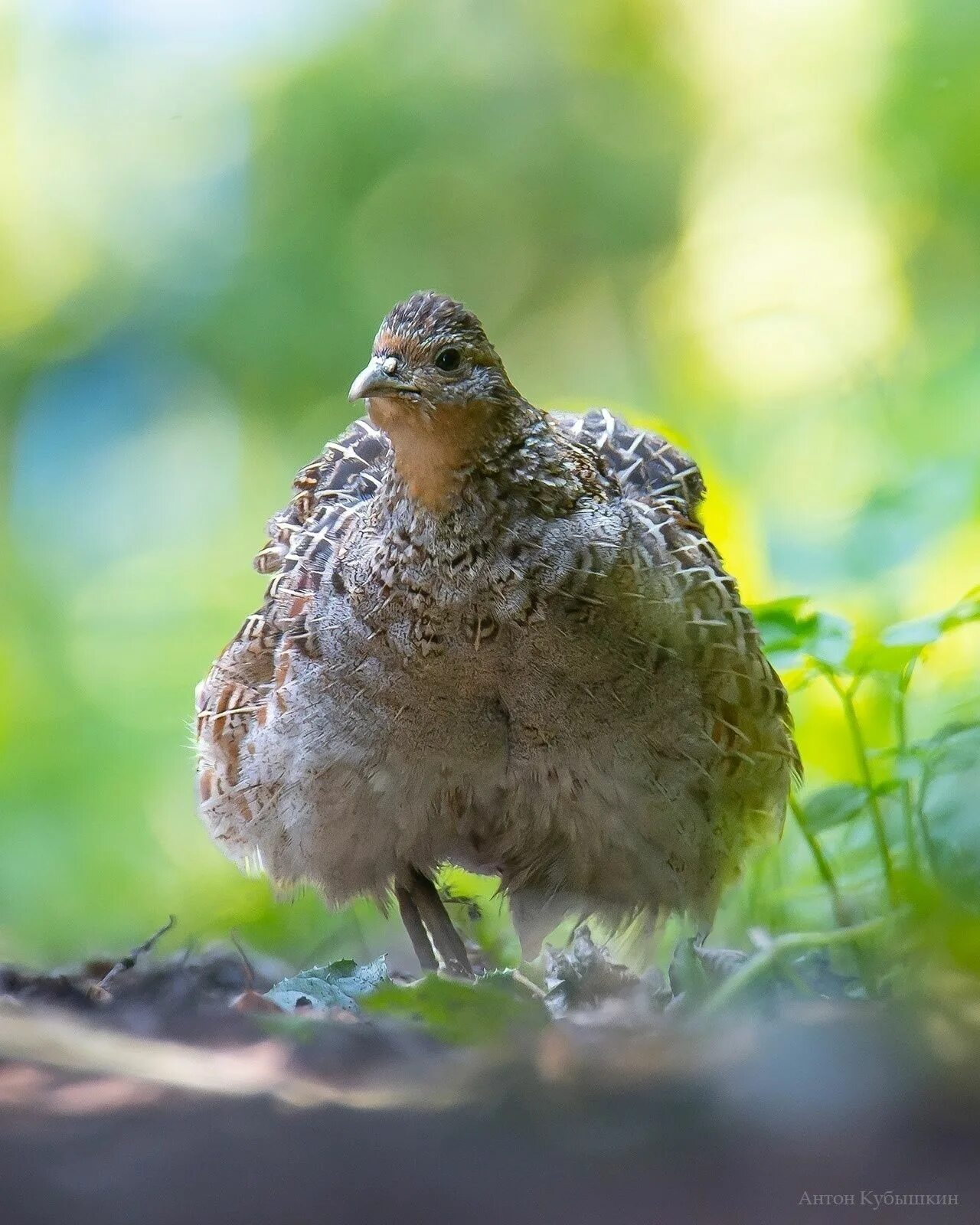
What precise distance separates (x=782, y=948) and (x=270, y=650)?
1213 millimetres

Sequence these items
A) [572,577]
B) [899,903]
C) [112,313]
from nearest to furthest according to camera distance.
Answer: [899,903] → [572,577] → [112,313]

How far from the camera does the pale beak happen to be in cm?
176

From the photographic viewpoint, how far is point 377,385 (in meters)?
1.78

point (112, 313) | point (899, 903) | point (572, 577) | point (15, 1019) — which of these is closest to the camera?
point (15, 1019)

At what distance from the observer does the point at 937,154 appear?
2.43 m

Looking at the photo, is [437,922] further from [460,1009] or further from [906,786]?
[460,1009]

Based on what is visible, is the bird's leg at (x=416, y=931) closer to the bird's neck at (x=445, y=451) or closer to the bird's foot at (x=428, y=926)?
the bird's foot at (x=428, y=926)

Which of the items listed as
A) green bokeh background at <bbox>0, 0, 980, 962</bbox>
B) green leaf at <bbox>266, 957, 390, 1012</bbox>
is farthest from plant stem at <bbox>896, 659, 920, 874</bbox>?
green leaf at <bbox>266, 957, 390, 1012</bbox>

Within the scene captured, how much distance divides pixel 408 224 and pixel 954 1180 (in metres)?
2.12

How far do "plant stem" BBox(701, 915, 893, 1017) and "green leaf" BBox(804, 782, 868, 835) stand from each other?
79 centimetres

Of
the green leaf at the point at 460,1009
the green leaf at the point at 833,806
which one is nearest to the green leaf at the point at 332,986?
the green leaf at the point at 460,1009

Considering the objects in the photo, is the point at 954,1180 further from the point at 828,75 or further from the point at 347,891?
the point at 828,75

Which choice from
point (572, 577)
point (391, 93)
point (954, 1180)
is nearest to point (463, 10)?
point (391, 93)

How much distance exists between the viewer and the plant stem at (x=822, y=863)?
1591 millimetres
